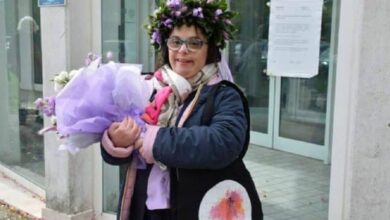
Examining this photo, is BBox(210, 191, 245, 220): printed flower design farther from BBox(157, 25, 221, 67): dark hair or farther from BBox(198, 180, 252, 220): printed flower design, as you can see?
BBox(157, 25, 221, 67): dark hair

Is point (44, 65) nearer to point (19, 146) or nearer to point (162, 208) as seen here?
point (19, 146)

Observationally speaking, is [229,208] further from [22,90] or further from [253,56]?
[22,90]

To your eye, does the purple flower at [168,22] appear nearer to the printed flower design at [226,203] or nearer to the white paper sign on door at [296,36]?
the printed flower design at [226,203]

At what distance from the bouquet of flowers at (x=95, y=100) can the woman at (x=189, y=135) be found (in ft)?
0.17

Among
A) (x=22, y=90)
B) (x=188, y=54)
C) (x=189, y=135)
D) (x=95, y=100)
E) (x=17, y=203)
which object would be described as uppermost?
(x=188, y=54)

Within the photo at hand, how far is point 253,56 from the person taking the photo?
4.50 meters

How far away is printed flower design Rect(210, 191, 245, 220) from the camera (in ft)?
6.75

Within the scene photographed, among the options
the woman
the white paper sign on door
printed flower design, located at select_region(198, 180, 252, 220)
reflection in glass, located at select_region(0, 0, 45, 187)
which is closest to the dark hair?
the woman

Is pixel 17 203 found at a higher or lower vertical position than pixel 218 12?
lower

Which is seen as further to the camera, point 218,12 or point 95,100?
point 218,12

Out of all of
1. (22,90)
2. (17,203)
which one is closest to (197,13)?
(17,203)

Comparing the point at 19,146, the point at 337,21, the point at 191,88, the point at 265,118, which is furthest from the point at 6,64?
the point at 191,88

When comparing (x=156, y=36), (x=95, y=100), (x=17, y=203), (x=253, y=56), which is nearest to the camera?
(x=95, y=100)

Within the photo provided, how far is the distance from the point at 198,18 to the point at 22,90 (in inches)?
188
